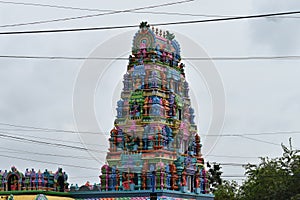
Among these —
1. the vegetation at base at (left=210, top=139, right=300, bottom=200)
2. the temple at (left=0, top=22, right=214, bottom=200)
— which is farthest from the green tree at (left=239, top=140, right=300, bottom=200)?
the temple at (left=0, top=22, right=214, bottom=200)

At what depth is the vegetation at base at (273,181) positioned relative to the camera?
45.5 m

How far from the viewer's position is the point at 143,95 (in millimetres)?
34969

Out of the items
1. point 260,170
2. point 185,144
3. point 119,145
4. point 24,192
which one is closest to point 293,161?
point 260,170

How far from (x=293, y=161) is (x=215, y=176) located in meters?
18.3

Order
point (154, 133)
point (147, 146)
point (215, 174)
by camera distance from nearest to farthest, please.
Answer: point (154, 133) → point (147, 146) → point (215, 174)

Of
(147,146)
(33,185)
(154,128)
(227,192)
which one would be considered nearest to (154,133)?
(154,128)

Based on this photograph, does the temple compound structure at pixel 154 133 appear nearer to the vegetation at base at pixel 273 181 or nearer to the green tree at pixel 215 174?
the vegetation at base at pixel 273 181

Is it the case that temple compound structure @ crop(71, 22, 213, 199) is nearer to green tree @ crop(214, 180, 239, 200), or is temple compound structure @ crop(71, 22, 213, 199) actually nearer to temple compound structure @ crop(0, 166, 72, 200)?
temple compound structure @ crop(0, 166, 72, 200)

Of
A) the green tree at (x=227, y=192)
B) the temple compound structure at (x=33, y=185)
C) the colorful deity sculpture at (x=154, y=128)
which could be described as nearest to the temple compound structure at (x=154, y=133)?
the colorful deity sculpture at (x=154, y=128)

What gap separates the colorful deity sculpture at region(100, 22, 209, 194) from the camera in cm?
3356

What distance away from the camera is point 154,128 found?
111 feet

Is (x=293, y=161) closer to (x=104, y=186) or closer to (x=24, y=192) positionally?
(x=104, y=186)

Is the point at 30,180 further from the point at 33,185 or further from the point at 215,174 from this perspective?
the point at 215,174

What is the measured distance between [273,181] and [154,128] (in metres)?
16.0
